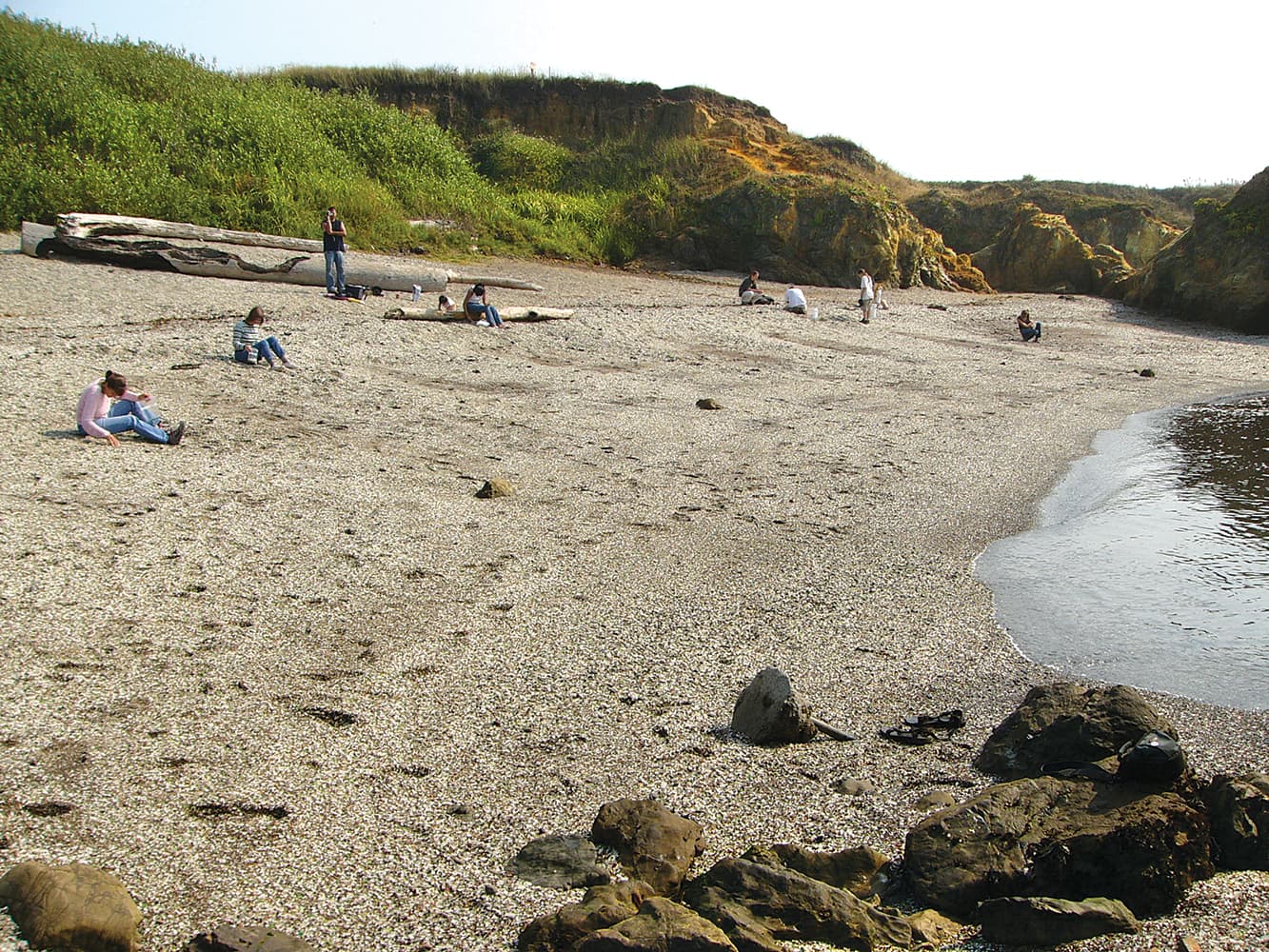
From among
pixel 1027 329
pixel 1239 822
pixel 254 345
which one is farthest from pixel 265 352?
pixel 1027 329

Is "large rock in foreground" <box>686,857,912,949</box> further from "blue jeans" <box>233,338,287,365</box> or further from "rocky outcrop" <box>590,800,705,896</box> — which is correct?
"blue jeans" <box>233,338,287,365</box>

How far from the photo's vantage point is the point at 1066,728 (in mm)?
4098

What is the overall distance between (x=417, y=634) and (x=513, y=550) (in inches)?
60.8

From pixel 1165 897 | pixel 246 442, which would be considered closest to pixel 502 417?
pixel 246 442

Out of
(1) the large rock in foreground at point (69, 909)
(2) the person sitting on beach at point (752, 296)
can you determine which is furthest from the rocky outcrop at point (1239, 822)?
(2) the person sitting on beach at point (752, 296)

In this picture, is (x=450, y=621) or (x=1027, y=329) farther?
(x=1027, y=329)

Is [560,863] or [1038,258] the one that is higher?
[1038,258]

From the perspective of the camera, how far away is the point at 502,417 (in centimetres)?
1096

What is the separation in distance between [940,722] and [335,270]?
14460 mm

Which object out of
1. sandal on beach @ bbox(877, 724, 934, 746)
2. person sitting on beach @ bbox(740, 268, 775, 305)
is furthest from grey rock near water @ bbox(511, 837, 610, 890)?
person sitting on beach @ bbox(740, 268, 775, 305)

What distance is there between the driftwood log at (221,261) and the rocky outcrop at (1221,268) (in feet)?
62.7

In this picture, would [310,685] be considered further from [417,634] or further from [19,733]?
[19,733]

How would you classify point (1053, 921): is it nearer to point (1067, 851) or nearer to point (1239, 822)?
point (1067, 851)

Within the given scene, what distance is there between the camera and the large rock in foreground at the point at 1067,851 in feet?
10.5
